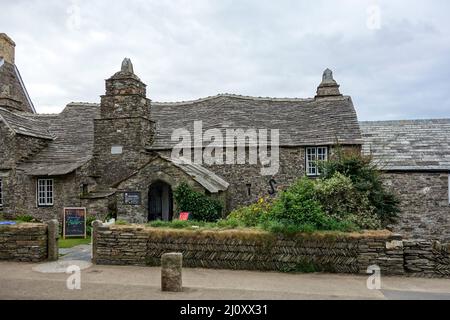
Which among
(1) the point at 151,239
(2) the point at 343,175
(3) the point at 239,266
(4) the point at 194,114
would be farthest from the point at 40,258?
(4) the point at 194,114

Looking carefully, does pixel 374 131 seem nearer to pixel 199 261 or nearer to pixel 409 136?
pixel 409 136

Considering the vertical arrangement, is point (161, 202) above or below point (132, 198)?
below

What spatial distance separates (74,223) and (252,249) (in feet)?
32.4

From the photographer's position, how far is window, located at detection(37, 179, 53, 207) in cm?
2209

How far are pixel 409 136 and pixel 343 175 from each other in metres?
11.5

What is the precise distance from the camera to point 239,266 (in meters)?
11.7

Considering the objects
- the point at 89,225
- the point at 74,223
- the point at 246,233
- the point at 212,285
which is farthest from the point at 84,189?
the point at 212,285

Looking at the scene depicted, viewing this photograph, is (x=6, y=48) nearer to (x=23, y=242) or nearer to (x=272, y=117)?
(x=272, y=117)

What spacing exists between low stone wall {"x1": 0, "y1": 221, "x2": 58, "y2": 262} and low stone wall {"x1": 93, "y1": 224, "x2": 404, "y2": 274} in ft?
4.99

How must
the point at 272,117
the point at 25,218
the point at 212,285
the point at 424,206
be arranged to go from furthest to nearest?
the point at 272,117 < the point at 25,218 < the point at 424,206 < the point at 212,285

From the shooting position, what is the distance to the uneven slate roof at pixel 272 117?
2247cm

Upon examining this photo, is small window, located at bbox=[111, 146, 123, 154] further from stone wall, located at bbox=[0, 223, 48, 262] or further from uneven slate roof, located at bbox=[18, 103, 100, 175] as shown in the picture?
stone wall, located at bbox=[0, 223, 48, 262]

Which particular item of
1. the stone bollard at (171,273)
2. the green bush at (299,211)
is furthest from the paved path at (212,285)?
the green bush at (299,211)

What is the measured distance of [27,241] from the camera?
41.6 feet
